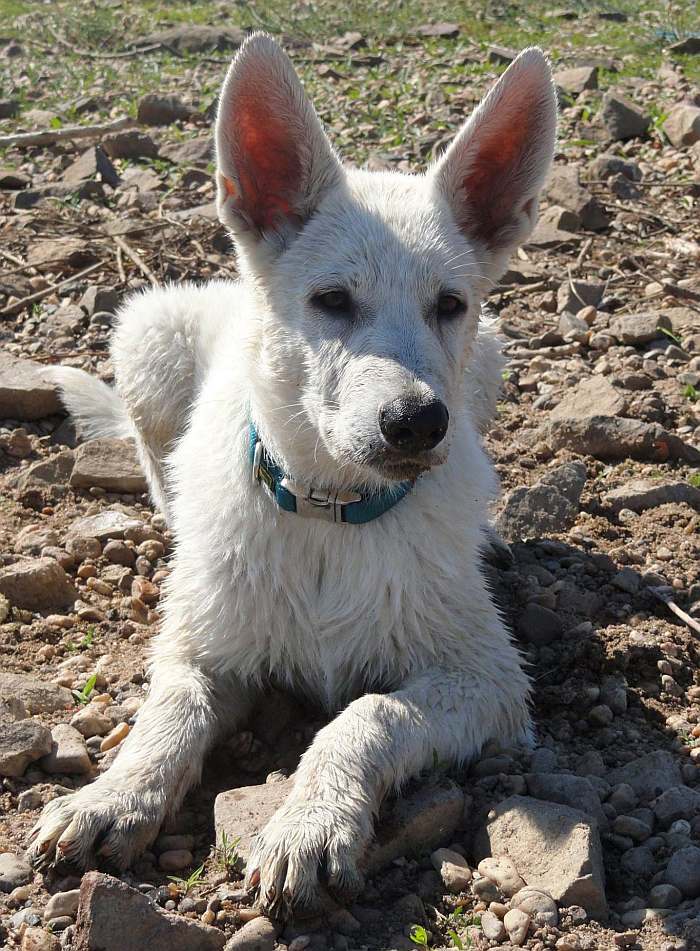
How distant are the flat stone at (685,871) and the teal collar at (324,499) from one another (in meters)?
1.42

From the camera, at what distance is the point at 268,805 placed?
3.41 meters

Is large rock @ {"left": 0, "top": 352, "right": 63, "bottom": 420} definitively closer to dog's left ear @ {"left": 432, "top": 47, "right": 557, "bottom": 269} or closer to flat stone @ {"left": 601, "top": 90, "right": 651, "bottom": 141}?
dog's left ear @ {"left": 432, "top": 47, "right": 557, "bottom": 269}

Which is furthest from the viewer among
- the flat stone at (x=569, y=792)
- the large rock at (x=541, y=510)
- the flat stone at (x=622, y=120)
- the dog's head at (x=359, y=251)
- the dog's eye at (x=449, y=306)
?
the flat stone at (x=622, y=120)

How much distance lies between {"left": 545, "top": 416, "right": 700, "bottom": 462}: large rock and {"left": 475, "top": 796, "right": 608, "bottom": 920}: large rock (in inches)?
108

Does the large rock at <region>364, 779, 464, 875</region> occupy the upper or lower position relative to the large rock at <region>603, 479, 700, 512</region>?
upper

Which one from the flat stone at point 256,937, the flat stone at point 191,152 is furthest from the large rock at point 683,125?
the flat stone at point 256,937

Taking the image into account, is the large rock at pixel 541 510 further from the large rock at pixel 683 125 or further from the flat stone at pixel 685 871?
the large rock at pixel 683 125

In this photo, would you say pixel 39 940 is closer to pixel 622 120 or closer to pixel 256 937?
pixel 256 937

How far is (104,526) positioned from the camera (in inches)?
209

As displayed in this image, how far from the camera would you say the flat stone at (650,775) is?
364 cm

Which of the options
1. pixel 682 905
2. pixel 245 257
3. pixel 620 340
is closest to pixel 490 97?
pixel 245 257

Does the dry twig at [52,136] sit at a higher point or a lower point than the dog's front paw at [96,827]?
lower

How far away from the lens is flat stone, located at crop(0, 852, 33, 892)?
3176 millimetres

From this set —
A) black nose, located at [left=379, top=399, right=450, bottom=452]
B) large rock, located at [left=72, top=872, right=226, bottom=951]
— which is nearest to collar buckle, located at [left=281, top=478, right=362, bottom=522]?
black nose, located at [left=379, top=399, right=450, bottom=452]
